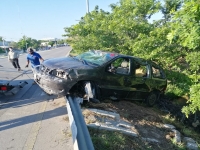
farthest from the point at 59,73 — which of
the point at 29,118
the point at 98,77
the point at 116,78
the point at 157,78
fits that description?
the point at 157,78

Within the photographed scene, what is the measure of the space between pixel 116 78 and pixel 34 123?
2475mm

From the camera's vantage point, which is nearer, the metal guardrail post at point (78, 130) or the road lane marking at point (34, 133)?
the metal guardrail post at point (78, 130)

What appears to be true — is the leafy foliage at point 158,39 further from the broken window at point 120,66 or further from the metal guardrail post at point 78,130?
the metal guardrail post at point 78,130

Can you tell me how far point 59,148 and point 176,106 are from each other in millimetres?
7234

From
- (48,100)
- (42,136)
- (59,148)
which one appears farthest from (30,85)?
(59,148)

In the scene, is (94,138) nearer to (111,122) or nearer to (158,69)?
(111,122)

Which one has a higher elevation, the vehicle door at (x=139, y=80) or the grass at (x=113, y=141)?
the vehicle door at (x=139, y=80)

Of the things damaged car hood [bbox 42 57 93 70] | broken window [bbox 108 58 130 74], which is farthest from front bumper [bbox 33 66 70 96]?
broken window [bbox 108 58 130 74]

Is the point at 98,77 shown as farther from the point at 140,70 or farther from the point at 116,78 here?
the point at 140,70

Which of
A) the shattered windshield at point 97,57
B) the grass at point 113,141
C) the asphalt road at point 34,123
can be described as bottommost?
the grass at point 113,141

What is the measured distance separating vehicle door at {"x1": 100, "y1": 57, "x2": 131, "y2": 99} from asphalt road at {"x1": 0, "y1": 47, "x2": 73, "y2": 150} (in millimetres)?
1329

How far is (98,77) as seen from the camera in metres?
5.00

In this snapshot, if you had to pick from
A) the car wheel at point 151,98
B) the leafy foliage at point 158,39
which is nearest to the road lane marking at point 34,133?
the leafy foliage at point 158,39

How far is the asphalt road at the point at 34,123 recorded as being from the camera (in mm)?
3502
